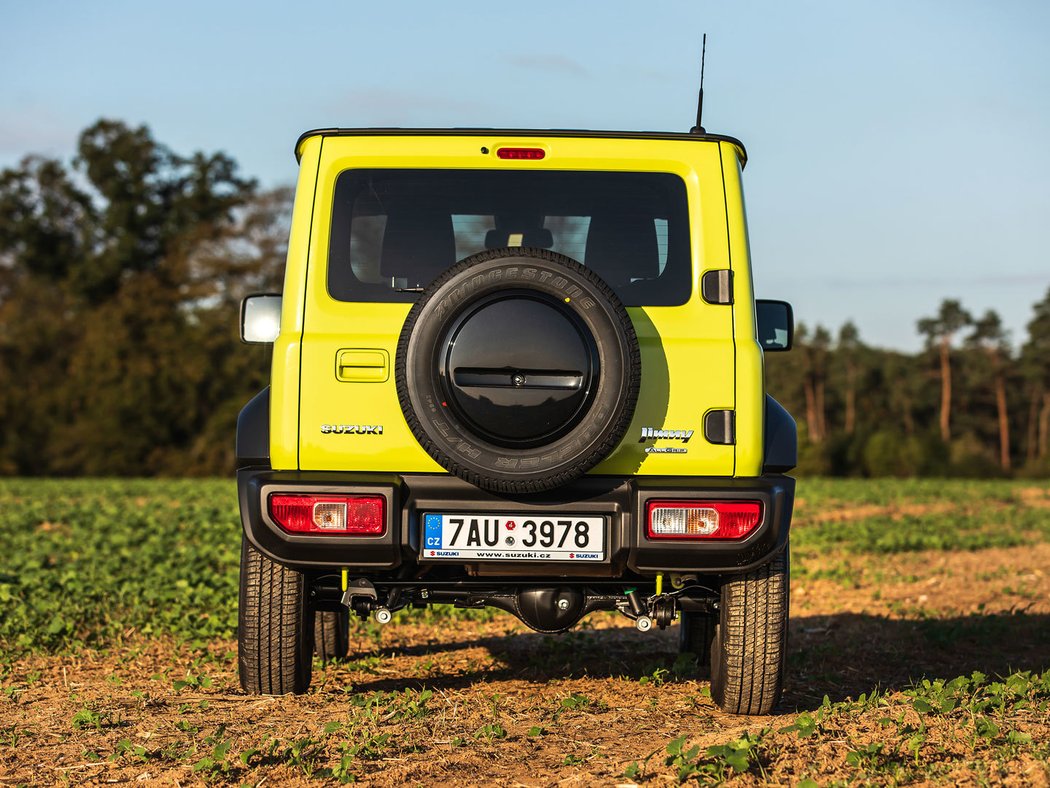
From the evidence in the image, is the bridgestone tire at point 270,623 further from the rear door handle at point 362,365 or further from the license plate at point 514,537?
the rear door handle at point 362,365

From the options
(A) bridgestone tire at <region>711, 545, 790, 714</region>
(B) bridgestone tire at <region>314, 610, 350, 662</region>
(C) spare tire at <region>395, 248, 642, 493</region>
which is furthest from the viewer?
(B) bridgestone tire at <region>314, 610, 350, 662</region>

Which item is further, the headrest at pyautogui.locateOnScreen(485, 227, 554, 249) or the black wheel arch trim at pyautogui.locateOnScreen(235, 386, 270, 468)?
the headrest at pyautogui.locateOnScreen(485, 227, 554, 249)

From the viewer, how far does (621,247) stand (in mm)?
5168

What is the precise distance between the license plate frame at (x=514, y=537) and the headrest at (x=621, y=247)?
992 millimetres

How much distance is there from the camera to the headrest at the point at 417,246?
5.11 metres

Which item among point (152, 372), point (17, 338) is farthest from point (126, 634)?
point (17, 338)

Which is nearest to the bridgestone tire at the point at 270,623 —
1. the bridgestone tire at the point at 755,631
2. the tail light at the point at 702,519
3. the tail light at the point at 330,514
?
the tail light at the point at 330,514

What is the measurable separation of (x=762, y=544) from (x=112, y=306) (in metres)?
56.0

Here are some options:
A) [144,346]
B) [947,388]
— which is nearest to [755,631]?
[144,346]

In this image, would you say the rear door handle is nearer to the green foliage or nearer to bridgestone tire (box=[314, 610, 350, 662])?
the green foliage

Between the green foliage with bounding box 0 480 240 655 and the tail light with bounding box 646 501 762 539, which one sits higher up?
the tail light with bounding box 646 501 762 539

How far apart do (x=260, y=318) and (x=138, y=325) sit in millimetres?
53837

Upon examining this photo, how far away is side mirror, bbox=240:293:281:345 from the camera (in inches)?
211

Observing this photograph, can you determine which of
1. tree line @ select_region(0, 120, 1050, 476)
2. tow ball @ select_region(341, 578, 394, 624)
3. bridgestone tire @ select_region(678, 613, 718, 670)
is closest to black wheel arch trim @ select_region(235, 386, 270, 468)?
tow ball @ select_region(341, 578, 394, 624)
